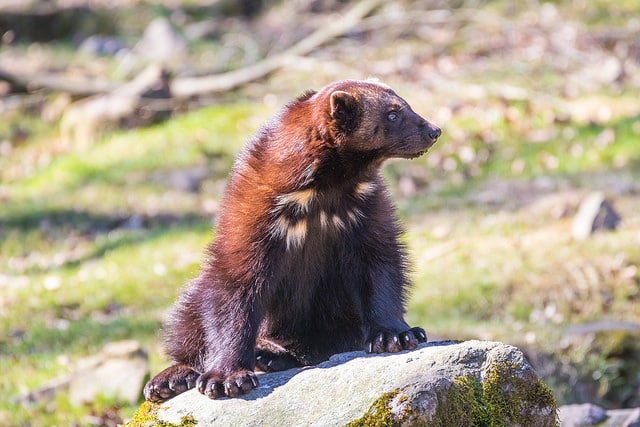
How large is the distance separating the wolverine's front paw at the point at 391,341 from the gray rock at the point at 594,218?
4917mm

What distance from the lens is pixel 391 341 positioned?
4234mm

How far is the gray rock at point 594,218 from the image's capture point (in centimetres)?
881

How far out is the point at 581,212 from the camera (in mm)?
9102

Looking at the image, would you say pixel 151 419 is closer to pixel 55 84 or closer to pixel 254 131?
pixel 254 131

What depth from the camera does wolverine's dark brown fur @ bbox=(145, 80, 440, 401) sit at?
4.38m

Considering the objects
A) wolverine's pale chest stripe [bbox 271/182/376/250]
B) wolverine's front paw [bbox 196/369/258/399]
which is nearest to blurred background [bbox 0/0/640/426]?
wolverine's front paw [bbox 196/369/258/399]

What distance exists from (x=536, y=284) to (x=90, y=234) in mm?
5442

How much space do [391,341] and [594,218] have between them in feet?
16.8

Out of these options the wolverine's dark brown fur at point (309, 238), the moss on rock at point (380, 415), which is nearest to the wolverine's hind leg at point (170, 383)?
the wolverine's dark brown fur at point (309, 238)

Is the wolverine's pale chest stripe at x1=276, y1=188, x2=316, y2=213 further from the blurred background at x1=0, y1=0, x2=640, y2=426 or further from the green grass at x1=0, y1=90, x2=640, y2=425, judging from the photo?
the green grass at x1=0, y1=90, x2=640, y2=425

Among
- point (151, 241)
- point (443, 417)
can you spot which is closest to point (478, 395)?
point (443, 417)

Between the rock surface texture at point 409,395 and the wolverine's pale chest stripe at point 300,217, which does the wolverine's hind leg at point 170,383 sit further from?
the wolverine's pale chest stripe at point 300,217

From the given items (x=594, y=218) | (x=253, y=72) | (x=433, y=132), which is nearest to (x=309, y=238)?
(x=433, y=132)

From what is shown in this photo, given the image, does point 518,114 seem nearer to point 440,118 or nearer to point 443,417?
point 440,118
